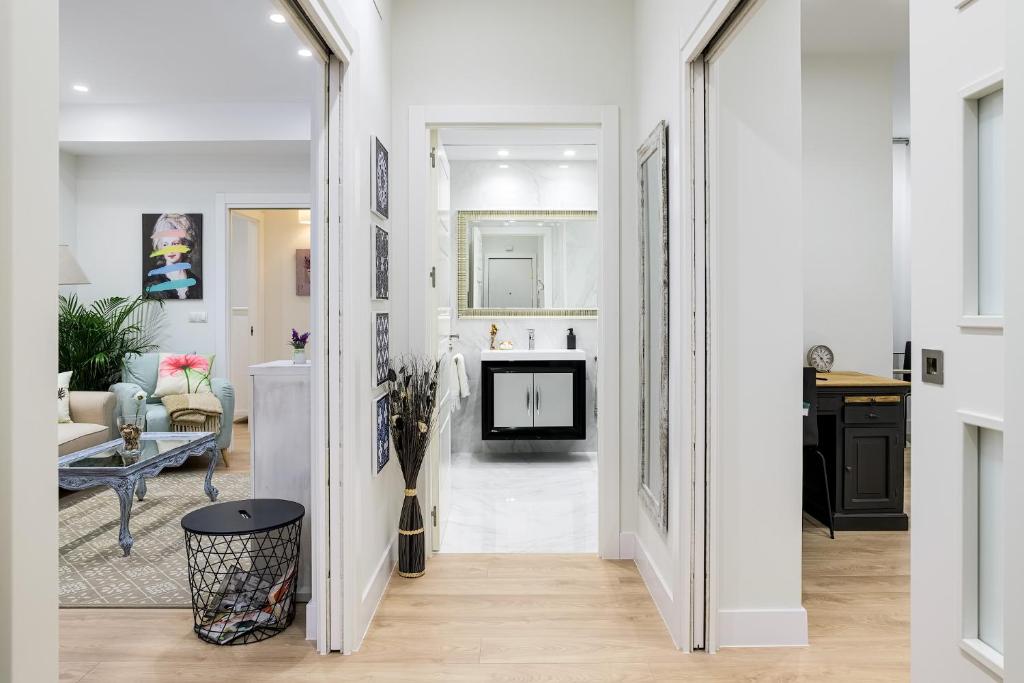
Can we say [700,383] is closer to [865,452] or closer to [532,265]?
[865,452]

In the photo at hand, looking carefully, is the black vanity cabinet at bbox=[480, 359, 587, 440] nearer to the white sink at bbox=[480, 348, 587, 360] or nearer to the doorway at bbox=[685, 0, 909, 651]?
the white sink at bbox=[480, 348, 587, 360]

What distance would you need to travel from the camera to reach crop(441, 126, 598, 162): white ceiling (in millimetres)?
4742

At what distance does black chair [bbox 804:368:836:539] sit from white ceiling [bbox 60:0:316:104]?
2964mm

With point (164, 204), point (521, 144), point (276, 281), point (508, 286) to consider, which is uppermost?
point (521, 144)

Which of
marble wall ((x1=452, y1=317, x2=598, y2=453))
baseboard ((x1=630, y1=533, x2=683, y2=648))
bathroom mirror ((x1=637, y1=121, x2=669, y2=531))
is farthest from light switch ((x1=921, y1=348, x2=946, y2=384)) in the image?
marble wall ((x1=452, y1=317, x2=598, y2=453))

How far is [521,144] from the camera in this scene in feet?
16.4

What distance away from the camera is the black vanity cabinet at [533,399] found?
5066 millimetres

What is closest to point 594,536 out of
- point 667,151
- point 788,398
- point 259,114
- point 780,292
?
point 788,398

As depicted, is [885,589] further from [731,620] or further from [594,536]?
[594,536]

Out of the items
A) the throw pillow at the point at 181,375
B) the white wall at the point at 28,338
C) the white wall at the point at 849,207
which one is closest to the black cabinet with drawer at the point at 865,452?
the white wall at the point at 849,207

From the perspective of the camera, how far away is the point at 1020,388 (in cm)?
84

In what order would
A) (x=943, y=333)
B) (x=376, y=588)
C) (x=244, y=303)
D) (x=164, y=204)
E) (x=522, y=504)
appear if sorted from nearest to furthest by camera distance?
(x=943, y=333) < (x=376, y=588) < (x=522, y=504) < (x=164, y=204) < (x=244, y=303)

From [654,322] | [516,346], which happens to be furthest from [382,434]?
[516,346]

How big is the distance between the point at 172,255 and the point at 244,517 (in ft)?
14.5
